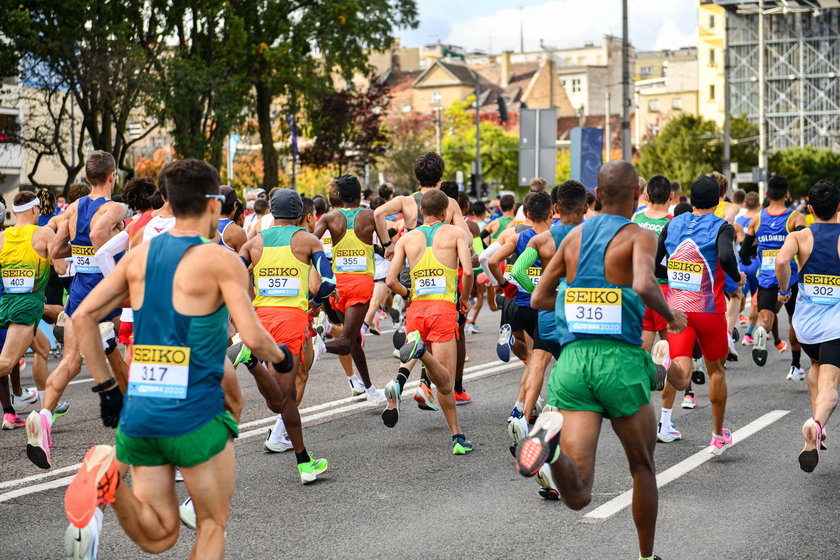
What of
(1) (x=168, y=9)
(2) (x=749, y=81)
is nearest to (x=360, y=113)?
(1) (x=168, y=9)

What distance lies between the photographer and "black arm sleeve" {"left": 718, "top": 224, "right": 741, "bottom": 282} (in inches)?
324

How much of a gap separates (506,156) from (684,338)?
3110 inches

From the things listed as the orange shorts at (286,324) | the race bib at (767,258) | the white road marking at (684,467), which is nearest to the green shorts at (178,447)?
the white road marking at (684,467)

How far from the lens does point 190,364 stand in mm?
4395

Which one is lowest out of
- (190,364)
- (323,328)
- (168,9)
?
(323,328)

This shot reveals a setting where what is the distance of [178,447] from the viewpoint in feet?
14.3

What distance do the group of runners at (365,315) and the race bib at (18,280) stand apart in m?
0.02

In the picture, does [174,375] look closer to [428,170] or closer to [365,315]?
[428,170]

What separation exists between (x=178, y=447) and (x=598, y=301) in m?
2.03

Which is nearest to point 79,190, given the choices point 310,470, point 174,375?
point 310,470

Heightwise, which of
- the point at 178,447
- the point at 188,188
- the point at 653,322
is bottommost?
the point at 653,322

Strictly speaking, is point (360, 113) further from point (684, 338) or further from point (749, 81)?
point (749, 81)

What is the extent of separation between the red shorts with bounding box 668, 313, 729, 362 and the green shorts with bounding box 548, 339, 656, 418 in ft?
9.65

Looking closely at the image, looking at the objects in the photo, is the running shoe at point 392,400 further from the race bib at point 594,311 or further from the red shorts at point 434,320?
the race bib at point 594,311
